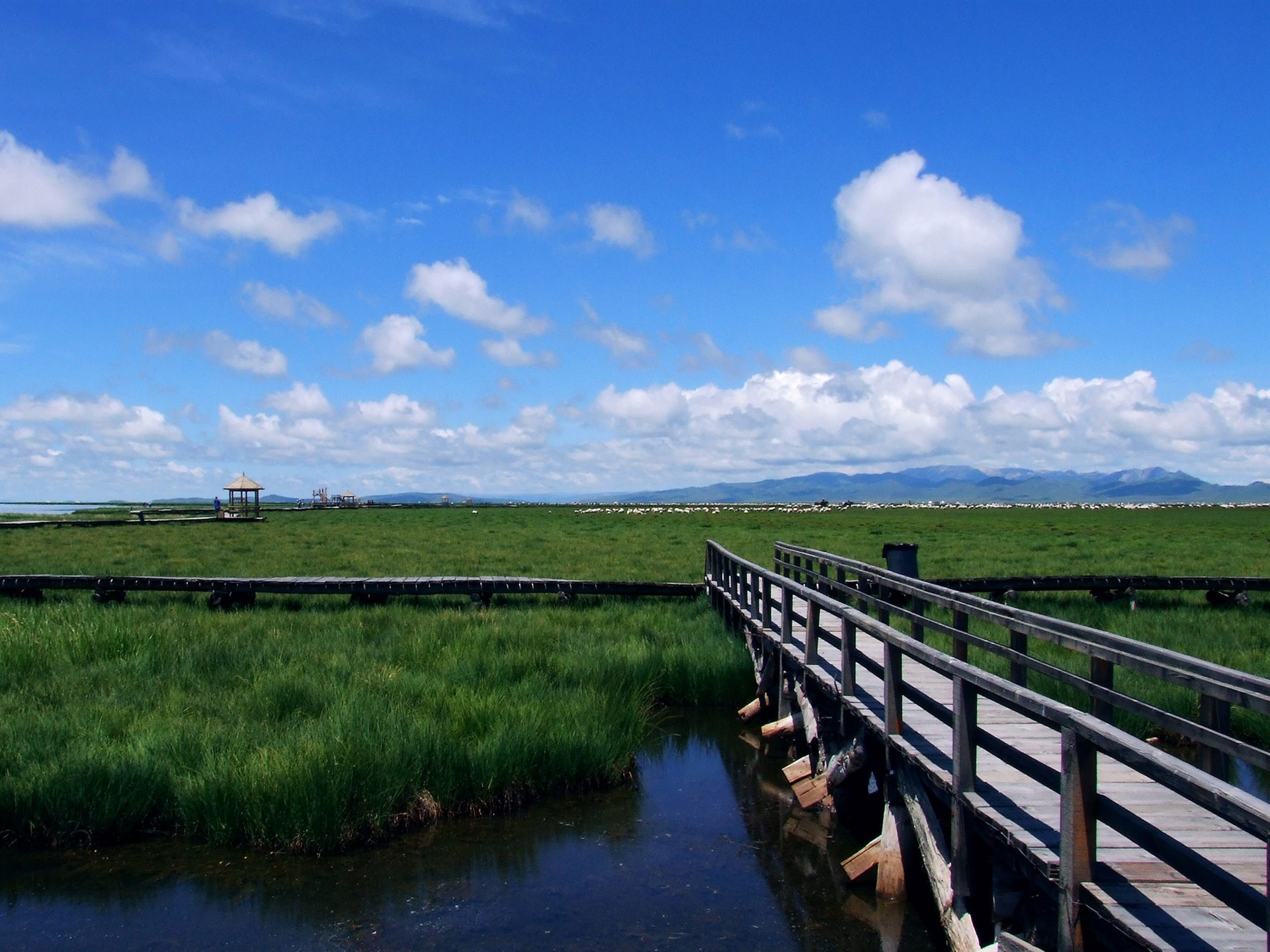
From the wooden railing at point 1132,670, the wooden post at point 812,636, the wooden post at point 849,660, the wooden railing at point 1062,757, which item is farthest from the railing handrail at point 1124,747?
the wooden post at point 812,636

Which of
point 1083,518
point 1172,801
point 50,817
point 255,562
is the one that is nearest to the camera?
point 1172,801

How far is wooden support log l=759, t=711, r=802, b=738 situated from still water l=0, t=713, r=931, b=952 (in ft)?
6.20

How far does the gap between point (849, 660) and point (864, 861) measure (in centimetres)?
168

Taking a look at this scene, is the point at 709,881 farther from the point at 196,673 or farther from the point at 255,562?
the point at 255,562

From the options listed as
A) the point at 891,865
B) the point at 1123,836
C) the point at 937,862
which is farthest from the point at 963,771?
the point at 891,865

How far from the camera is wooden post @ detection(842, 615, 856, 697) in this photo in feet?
25.1

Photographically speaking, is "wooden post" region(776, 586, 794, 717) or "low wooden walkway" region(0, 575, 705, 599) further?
"low wooden walkway" region(0, 575, 705, 599)

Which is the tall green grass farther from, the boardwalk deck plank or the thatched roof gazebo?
the thatched roof gazebo

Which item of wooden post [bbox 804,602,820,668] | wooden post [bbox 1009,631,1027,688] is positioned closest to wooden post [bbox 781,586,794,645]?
wooden post [bbox 804,602,820,668]

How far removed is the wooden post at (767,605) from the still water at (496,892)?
12.0 ft

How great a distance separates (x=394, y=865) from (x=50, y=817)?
2647 millimetres

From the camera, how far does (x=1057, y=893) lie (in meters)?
4.21

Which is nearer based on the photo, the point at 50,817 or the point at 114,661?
the point at 50,817

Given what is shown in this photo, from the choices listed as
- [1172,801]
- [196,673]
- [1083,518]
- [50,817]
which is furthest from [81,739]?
[1083,518]
